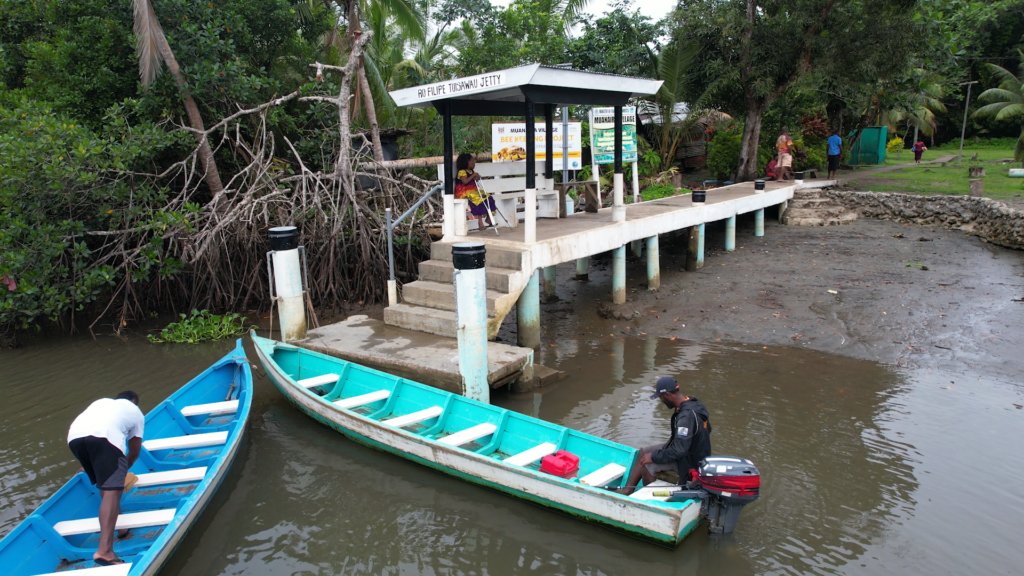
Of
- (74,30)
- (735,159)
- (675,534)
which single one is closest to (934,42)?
(735,159)

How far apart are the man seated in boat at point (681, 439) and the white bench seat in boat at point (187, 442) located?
3.99 meters

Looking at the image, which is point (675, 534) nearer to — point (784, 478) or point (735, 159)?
point (784, 478)

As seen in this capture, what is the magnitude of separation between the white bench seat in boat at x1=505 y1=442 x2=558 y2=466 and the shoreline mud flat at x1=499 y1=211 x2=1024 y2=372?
4021mm

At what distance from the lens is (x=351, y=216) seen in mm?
11883

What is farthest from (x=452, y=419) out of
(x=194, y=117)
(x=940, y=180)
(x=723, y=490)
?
(x=940, y=180)

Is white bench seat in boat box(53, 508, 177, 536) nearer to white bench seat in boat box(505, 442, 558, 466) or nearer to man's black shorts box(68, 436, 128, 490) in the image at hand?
man's black shorts box(68, 436, 128, 490)

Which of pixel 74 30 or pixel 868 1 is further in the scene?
pixel 868 1

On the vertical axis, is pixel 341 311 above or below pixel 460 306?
below

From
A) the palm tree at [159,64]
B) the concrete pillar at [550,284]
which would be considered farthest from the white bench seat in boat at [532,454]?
the palm tree at [159,64]

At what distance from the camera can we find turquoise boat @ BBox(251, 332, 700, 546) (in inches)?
206

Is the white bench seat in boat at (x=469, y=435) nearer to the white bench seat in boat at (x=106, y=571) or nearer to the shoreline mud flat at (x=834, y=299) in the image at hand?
the white bench seat in boat at (x=106, y=571)

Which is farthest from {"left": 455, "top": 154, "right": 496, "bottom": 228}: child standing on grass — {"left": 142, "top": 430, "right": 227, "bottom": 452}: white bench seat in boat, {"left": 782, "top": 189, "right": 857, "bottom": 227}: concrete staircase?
{"left": 782, "top": 189, "right": 857, "bottom": 227}: concrete staircase

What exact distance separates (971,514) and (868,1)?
44.2 ft

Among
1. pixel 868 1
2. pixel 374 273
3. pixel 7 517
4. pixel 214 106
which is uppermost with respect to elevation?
pixel 868 1
